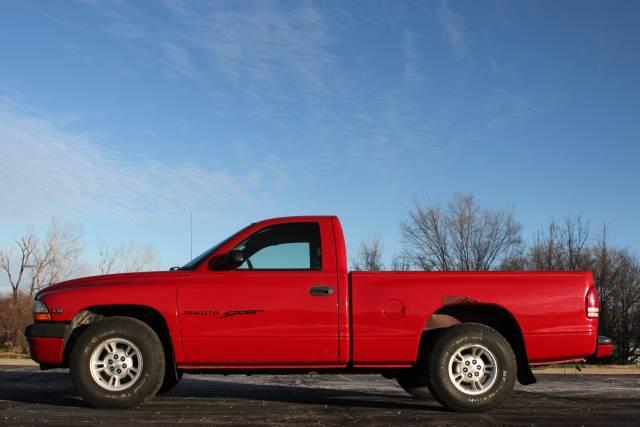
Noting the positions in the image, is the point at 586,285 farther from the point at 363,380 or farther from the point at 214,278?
the point at 363,380

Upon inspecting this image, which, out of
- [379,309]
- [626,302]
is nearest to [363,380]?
[379,309]

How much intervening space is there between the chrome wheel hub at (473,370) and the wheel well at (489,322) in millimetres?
328

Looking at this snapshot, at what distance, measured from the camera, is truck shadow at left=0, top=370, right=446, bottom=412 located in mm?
6184

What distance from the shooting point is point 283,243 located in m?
6.09

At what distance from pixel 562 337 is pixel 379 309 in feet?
5.78

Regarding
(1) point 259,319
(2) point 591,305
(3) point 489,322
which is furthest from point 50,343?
(2) point 591,305

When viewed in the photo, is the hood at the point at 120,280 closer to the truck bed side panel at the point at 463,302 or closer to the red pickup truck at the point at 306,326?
the red pickup truck at the point at 306,326

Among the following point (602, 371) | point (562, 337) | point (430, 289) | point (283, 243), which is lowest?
point (602, 371)

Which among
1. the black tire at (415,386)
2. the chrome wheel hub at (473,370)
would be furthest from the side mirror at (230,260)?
the black tire at (415,386)

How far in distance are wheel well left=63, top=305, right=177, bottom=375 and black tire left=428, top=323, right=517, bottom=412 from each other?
248cm

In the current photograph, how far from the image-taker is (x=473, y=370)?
5.67 m

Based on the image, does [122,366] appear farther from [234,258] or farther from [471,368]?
[471,368]

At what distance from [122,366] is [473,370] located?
326cm

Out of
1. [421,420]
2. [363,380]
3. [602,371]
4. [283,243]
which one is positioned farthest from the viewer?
[602,371]
